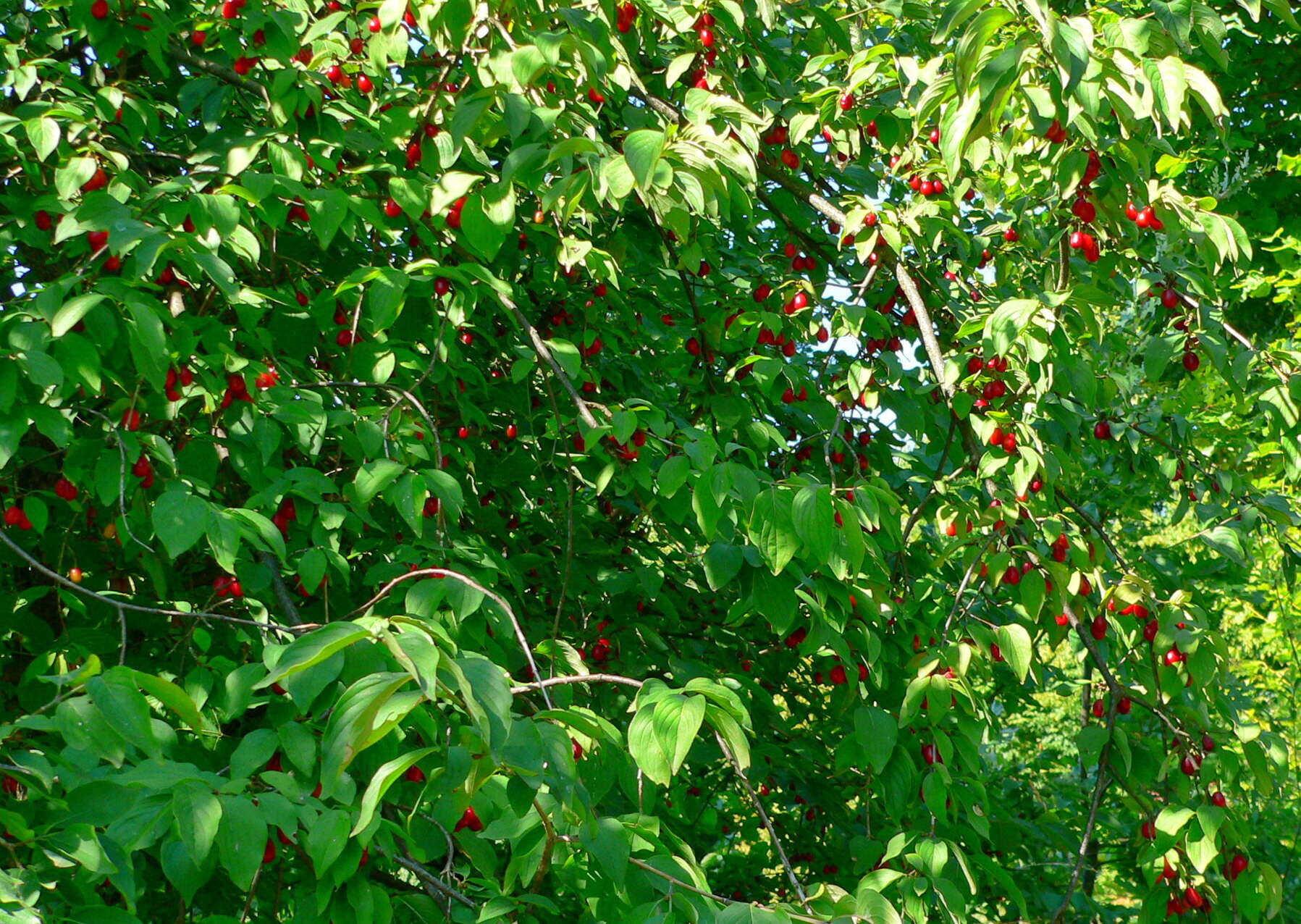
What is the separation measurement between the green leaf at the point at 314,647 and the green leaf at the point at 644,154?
830 mm

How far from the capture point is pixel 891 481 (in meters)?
3.18

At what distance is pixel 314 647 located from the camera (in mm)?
1322

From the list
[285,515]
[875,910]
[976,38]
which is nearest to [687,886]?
[875,910]

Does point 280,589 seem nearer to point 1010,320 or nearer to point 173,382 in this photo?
point 173,382

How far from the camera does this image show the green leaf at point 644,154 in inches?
70.6

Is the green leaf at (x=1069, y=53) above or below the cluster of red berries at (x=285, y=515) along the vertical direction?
above

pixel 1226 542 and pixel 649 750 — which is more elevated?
pixel 649 750

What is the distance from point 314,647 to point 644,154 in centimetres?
92

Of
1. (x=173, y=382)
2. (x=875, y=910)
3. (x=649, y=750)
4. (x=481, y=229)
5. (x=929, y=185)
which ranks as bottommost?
(x=875, y=910)

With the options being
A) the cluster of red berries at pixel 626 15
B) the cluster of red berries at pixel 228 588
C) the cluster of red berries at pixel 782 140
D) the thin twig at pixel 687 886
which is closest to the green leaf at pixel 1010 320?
the cluster of red berries at pixel 782 140

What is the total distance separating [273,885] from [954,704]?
55.8 inches

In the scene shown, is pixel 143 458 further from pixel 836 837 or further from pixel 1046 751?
pixel 1046 751

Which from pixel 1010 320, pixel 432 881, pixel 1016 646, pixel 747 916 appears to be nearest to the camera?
pixel 747 916

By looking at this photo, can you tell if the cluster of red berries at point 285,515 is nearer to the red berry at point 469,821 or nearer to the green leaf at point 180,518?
the green leaf at point 180,518
